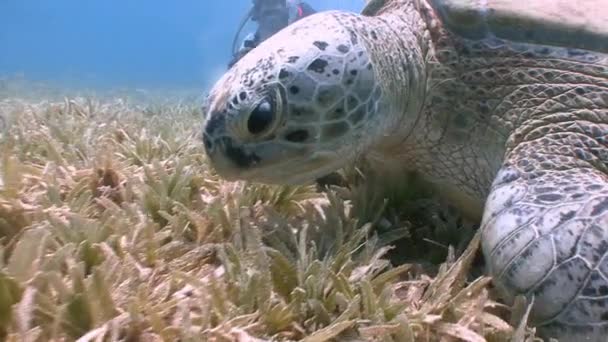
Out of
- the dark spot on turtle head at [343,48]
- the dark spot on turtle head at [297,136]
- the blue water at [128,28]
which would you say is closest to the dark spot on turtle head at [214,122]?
the dark spot on turtle head at [297,136]

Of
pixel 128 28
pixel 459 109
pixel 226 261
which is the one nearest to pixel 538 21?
pixel 459 109

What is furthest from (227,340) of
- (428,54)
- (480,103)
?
(428,54)

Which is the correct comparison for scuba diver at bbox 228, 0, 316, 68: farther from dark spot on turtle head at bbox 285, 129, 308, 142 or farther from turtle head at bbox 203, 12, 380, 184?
dark spot on turtle head at bbox 285, 129, 308, 142

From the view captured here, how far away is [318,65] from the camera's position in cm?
173

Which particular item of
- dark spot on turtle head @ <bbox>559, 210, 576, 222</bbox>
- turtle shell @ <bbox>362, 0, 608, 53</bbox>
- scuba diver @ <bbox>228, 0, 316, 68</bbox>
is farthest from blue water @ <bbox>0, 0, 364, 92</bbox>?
dark spot on turtle head @ <bbox>559, 210, 576, 222</bbox>

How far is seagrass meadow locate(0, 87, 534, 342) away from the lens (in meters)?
1.17

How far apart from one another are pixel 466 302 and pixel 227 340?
2.20 feet

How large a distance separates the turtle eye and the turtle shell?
2.67ft

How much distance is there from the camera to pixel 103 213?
5.56 feet

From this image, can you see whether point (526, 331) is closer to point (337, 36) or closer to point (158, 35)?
point (337, 36)

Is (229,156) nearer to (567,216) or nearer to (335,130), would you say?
(335,130)

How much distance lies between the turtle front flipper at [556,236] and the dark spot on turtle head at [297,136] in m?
0.63

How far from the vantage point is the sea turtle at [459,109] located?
1.51 meters

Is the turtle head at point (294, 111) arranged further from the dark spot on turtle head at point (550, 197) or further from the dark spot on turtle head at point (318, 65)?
the dark spot on turtle head at point (550, 197)
